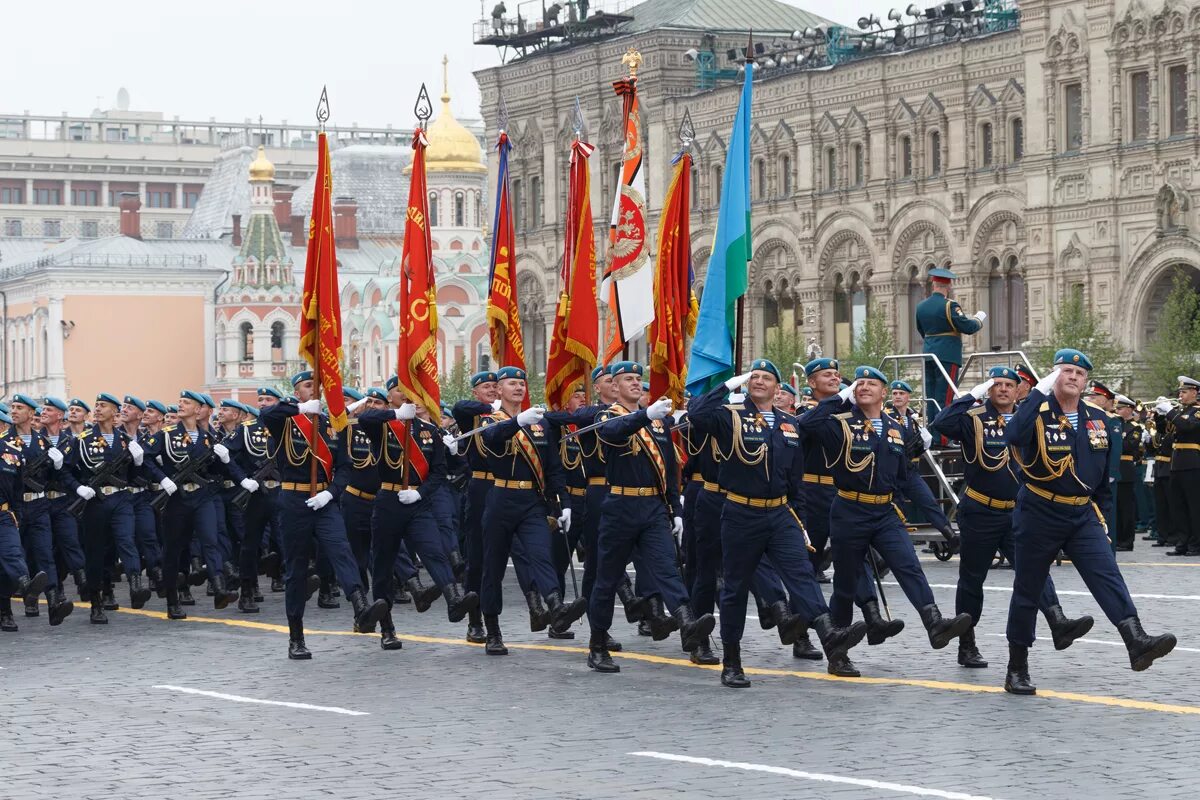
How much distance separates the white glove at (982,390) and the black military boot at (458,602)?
3427 millimetres

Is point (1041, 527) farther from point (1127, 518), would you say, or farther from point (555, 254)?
point (555, 254)

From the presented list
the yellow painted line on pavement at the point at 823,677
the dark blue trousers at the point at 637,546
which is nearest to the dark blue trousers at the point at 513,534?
Result: the yellow painted line on pavement at the point at 823,677

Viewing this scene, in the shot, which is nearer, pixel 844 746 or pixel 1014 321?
pixel 844 746

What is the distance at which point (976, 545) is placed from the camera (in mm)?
12953

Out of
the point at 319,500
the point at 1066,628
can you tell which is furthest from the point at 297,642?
the point at 1066,628

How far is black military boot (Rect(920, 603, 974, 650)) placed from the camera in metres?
12.2

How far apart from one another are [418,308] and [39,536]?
3726 mm

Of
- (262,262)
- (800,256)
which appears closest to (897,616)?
(800,256)

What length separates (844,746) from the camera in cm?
1027

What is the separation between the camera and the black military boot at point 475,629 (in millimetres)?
14758

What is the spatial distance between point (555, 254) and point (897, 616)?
144ft

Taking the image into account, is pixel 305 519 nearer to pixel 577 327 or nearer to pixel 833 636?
pixel 577 327

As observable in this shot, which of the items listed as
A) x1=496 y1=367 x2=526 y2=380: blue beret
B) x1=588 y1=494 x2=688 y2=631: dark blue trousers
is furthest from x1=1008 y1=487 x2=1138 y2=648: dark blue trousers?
x1=496 y1=367 x2=526 y2=380: blue beret

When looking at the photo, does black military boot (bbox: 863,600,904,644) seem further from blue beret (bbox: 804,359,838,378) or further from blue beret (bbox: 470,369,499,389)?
blue beret (bbox: 470,369,499,389)
